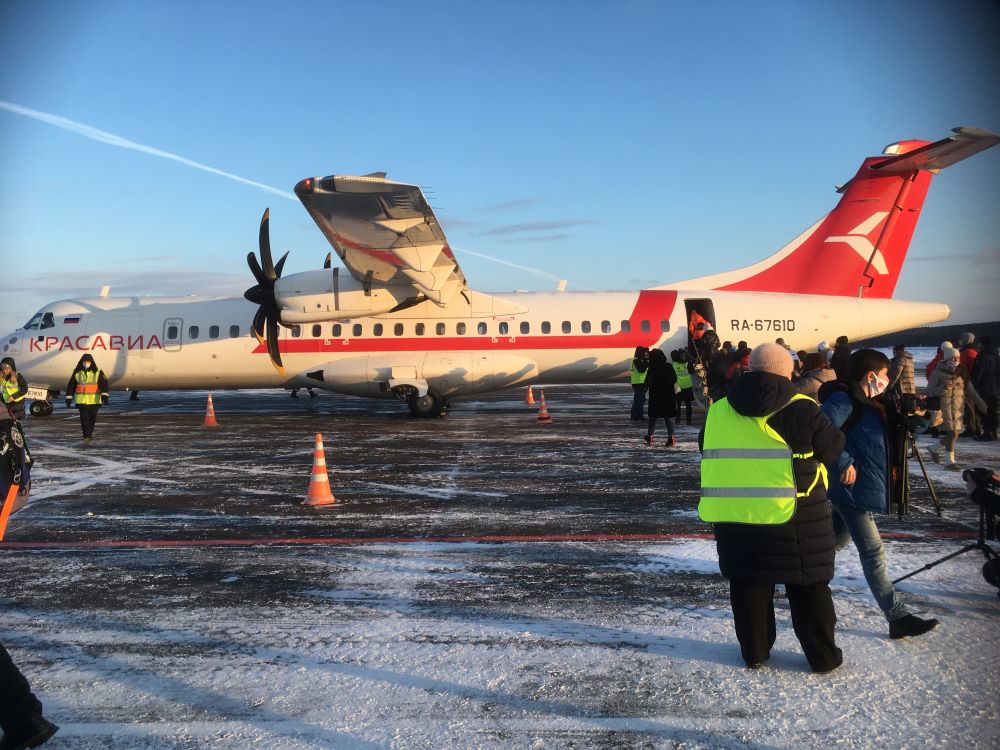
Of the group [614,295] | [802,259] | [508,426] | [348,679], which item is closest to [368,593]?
[348,679]

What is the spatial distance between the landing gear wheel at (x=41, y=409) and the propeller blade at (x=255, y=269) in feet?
24.7

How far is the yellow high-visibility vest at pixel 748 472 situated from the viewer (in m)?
3.94

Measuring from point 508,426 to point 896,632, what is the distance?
1242 cm

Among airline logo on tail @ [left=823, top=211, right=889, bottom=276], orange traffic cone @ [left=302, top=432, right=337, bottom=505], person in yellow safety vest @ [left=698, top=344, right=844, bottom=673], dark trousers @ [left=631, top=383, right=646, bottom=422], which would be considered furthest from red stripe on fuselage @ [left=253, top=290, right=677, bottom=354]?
person in yellow safety vest @ [left=698, top=344, right=844, bottom=673]

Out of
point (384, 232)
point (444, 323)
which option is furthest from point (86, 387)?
point (444, 323)

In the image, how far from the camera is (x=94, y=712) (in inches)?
145

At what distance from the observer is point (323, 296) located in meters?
17.6

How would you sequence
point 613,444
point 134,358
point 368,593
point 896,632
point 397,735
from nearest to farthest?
point 397,735 < point 896,632 < point 368,593 < point 613,444 < point 134,358

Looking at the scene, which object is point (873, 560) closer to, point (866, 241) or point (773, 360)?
point (773, 360)

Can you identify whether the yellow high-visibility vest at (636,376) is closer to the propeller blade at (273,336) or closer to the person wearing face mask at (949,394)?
the person wearing face mask at (949,394)

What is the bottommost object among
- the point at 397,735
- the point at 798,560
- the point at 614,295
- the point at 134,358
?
the point at 397,735

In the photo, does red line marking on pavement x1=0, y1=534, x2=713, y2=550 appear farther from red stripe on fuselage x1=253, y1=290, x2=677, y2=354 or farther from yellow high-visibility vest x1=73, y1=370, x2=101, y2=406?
red stripe on fuselage x1=253, y1=290, x2=677, y2=354

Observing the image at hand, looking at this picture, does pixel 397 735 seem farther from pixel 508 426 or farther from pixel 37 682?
pixel 508 426

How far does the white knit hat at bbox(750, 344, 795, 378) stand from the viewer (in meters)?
4.05
